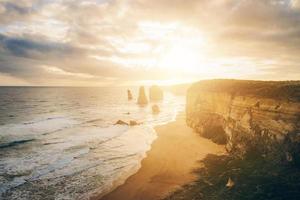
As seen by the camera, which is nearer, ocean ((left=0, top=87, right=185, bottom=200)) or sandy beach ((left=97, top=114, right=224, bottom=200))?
sandy beach ((left=97, top=114, right=224, bottom=200))

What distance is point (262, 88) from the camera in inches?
874

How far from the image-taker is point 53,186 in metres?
18.8

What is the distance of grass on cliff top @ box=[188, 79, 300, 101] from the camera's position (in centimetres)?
1878

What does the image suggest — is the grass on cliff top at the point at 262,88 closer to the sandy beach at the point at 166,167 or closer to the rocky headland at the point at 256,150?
the rocky headland at the point at 256,150

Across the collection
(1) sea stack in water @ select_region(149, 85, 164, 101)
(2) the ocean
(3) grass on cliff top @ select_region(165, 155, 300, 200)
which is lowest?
(2) the ocean

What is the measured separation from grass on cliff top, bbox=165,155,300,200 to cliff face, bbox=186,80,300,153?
9.92 feet

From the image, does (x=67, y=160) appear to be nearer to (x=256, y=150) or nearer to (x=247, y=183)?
(x=247, y=183)

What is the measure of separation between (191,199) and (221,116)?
54.3ft

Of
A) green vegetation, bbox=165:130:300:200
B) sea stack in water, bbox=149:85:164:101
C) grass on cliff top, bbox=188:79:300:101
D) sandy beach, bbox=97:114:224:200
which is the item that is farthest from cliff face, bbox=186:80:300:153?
sea stack in water, bbox=149:85:164:101

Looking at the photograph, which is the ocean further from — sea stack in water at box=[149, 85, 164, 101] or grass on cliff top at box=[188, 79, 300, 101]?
sea stack in water at box=[149, 85, 164, 101]

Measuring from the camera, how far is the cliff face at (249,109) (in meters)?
17.9

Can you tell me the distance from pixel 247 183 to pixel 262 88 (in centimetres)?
1069

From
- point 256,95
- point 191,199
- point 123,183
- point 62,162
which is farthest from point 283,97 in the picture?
point 62,162

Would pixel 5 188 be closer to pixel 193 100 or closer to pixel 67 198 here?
pixel 67 198
